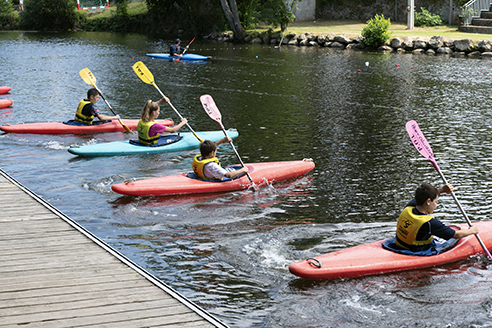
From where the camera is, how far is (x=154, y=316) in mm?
3916

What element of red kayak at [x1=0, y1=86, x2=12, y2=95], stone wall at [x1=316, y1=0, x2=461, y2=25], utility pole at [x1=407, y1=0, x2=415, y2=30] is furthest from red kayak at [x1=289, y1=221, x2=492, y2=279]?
stone wall at [x1=316, y1=0, x2=461, y2=25]

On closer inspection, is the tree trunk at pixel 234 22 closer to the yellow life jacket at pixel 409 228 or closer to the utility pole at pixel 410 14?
the utility pole at pixel 410 14

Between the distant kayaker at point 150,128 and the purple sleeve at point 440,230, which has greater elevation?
the distant kayaker at point 150,128

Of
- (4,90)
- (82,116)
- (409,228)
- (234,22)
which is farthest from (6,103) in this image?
(234,22)

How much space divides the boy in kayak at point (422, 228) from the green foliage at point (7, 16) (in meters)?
48.2

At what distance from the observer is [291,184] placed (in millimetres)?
8344

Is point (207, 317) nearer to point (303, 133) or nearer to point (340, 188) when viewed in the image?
point (340, 188)

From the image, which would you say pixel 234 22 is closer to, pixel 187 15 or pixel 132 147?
pixel 187 15

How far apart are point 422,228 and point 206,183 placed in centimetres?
350

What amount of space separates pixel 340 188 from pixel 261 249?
8.66 ft

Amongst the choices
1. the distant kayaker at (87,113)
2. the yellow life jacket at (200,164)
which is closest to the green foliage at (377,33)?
the distant kayaker at (87,113)

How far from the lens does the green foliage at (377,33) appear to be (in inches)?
1013

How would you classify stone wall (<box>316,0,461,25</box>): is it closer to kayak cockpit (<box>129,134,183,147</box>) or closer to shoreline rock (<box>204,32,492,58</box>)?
shoreline rock (<box>204,32,492,58</box>)

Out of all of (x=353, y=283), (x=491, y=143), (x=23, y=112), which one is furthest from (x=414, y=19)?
(x=353, y=283)
